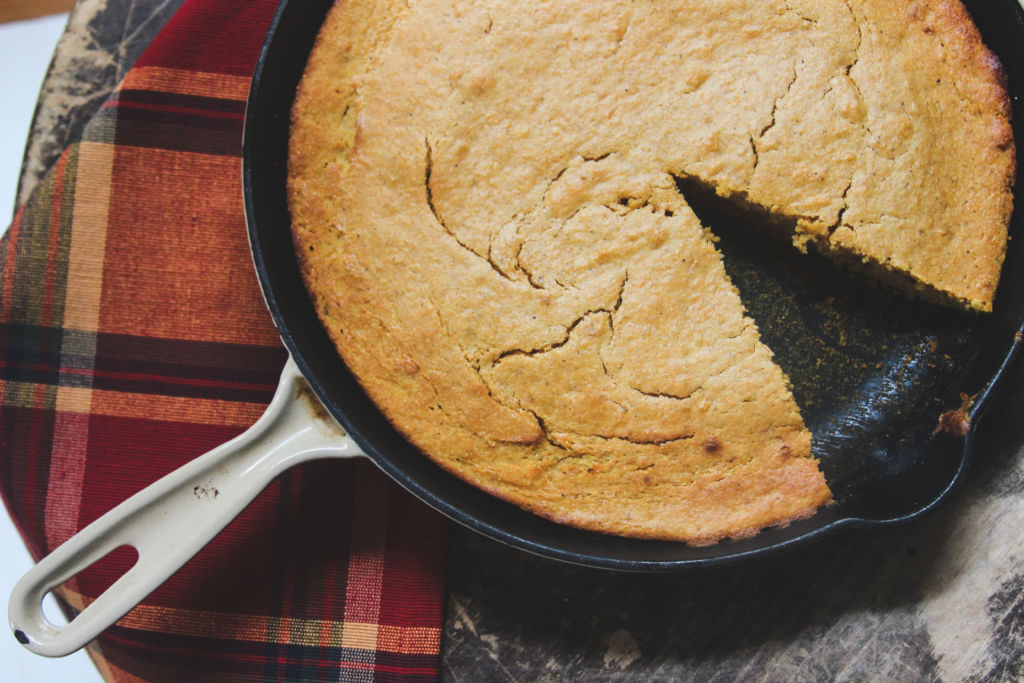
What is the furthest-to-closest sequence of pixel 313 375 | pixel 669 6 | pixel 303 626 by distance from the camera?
pixel 303 626 → pixel 669 6 → pixel 313 375

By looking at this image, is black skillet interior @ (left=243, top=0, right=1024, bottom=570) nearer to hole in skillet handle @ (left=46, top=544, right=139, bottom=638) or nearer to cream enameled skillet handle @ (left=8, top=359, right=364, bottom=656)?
cream enameled skillet handle @ (left=8, top=359, right=364, bottom=656)

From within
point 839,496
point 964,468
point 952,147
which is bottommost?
point 839,496

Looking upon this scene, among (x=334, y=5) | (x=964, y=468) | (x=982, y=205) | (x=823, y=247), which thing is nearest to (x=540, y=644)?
(x=964, y=468)

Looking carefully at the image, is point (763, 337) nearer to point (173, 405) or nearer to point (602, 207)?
point (602, 207)

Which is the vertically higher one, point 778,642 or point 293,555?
point 293,555

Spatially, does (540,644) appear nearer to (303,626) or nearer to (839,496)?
(303,626)

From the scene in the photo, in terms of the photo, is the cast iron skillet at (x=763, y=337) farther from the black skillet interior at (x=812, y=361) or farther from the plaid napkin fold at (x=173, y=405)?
the plaid napkin fold at (x=173, y=405)

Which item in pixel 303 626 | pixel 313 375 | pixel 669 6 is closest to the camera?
pixel 313 375

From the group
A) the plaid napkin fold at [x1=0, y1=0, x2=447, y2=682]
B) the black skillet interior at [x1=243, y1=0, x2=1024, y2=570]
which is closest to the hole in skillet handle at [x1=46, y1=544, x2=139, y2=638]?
the plaid napkin fold at [x1=0, y1=0, x2=447, y2=682]

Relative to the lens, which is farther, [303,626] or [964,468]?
[303,626]
